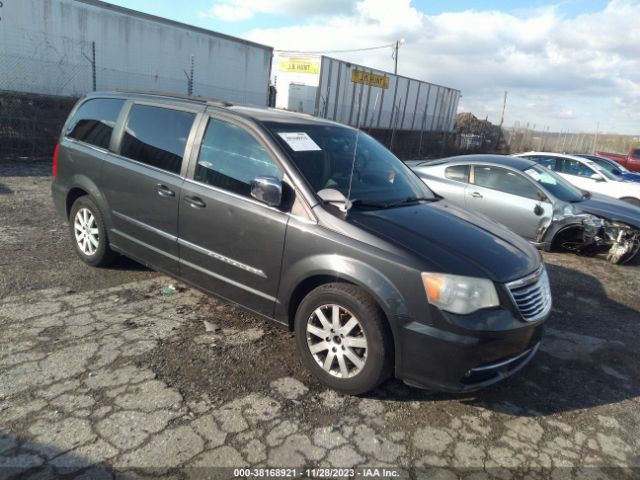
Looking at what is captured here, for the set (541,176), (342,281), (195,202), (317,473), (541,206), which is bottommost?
(317,473)

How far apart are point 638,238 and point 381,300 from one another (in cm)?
597

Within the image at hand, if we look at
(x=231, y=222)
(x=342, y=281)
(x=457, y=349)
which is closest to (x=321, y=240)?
(x=342, y=281)

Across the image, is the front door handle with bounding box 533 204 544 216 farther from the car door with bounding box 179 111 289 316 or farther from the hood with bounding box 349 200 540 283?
the car door with bounding box 179 111 289 316

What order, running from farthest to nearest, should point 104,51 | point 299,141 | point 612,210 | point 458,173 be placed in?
point 104,51 → point 458,173 → point 612,210 → point 299,141

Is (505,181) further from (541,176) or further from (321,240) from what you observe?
(321,240)

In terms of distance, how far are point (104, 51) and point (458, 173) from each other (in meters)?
11.7

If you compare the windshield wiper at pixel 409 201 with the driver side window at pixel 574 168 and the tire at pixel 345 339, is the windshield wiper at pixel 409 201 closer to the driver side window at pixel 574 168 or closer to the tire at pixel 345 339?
the tire at pixel 345 339

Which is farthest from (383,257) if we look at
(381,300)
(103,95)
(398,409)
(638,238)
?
(638,238)

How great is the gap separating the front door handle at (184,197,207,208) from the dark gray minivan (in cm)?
2

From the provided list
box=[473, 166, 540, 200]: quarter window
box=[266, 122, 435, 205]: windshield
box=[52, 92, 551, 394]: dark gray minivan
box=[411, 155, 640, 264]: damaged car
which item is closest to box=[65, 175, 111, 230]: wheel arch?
box=[52, 92, 551, 394]: dark gray minivan

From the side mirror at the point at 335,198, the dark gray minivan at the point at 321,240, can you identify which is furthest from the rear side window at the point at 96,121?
the side mirror at the point at 335,198

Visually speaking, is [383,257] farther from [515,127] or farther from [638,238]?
[515,127]

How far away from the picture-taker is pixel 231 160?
3.62m

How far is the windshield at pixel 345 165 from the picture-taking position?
347 centimetres
